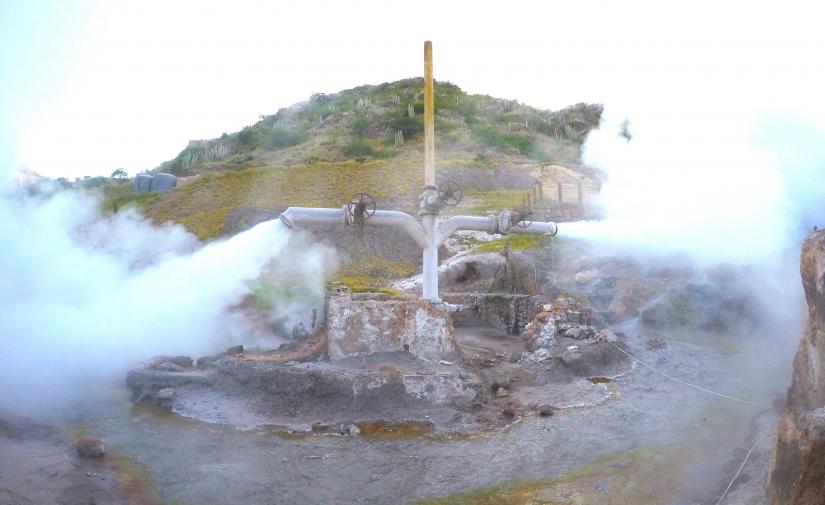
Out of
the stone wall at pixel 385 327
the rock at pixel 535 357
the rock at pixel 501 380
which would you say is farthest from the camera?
the rock at pixel 535 357

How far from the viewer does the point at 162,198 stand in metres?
38.4

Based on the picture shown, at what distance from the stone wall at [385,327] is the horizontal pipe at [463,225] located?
15.5ft

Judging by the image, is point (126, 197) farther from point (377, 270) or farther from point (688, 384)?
point (688, 384)

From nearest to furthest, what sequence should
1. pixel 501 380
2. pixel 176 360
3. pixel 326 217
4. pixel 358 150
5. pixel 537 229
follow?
pixel 501 380
pixel 176 360
pixel 326 217
pixel 537 229
pixel 358 150

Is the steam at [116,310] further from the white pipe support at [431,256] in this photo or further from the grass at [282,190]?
the grass at [282,190]

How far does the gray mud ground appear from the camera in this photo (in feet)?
23.0

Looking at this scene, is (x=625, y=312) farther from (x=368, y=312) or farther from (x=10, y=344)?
(x=10, y=344)

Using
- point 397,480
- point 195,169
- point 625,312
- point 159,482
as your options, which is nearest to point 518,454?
point 397,480

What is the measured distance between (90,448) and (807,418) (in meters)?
7.64

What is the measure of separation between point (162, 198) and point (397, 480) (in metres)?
34.3

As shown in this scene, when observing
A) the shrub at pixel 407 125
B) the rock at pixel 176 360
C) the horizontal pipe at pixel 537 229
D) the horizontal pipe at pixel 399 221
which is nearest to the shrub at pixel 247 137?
the shrub at pixel 407 125

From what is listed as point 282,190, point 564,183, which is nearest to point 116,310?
point 282,190

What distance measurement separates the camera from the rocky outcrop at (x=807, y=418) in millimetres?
4855

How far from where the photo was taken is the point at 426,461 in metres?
8.16
